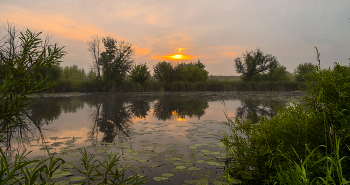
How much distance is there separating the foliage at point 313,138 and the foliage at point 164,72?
4213 centimetres

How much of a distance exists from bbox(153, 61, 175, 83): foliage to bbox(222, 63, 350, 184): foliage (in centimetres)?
4213

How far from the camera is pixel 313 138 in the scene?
2.63 metres

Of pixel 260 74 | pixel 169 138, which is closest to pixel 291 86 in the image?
pixel 260 74

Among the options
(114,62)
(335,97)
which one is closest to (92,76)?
(114,62)

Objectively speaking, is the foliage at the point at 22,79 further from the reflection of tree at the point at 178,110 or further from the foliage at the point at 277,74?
the foliage at the point at 277,74

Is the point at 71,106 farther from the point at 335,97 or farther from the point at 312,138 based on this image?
the point at 335,97

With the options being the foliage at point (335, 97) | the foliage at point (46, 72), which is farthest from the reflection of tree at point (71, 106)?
the foliage at point (335, 97)

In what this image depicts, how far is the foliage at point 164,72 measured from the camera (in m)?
45.5

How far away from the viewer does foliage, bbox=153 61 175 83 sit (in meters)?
45.5

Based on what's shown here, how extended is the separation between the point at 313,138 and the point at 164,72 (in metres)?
43.5

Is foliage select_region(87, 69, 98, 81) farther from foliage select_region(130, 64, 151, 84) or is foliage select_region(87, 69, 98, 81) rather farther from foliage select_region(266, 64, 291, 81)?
foliage select_region(266, 64, 291, 81)

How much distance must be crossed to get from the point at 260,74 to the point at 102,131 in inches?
2002

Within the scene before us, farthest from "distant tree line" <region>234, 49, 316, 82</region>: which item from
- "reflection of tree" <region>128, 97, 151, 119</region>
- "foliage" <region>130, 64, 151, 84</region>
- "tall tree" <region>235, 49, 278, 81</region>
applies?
"reflection of tree" <region>128, 97, 151, 119</region>

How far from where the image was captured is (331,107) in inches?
92.1
